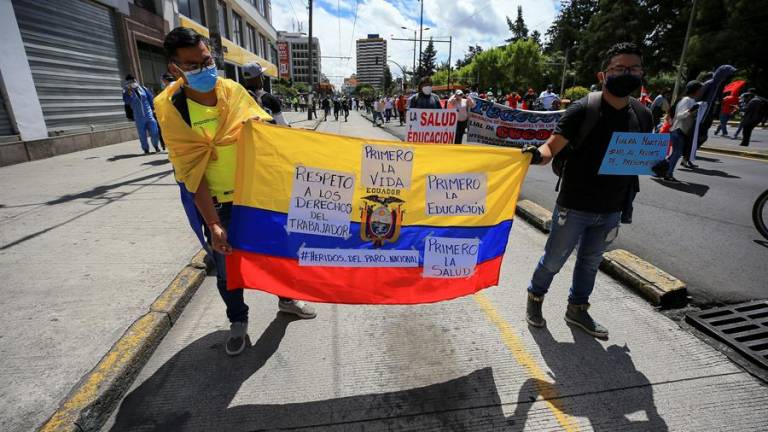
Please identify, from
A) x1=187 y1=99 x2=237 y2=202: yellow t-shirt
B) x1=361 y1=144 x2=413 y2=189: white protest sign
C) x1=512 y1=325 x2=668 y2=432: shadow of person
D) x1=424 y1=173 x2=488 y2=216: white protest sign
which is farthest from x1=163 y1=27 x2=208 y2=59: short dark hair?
x1=512 y1=325 x2=668 y2=432: shadow of person

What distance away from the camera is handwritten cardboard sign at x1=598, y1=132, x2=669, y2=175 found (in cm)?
258

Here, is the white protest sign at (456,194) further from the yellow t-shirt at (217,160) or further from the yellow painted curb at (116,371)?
the yellow painted curb at (116,371)

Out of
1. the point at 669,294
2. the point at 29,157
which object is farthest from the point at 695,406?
the point at 29,157

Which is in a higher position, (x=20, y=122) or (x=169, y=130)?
(x=169, y=130)

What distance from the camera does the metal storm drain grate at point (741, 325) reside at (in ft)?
9.29

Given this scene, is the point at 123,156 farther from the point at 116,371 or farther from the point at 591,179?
the point at 591,179

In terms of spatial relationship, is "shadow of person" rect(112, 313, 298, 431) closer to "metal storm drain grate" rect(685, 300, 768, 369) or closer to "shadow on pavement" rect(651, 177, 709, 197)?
"metal storm drain grate" rect(685, 300, 768, 369)

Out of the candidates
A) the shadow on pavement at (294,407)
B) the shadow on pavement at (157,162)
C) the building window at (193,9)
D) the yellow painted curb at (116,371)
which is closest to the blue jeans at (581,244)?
the shadow on pavement at (294,407)

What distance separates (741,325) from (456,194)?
8.77 ft

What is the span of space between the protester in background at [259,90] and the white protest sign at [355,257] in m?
2.38

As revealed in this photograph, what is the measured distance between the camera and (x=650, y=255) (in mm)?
4566

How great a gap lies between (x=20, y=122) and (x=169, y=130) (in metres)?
10.5

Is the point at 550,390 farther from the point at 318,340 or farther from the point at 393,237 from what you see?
the point at 318,340

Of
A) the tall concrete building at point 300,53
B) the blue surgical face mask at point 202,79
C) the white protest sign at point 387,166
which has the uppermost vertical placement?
the tall concrete building at point 300,53
